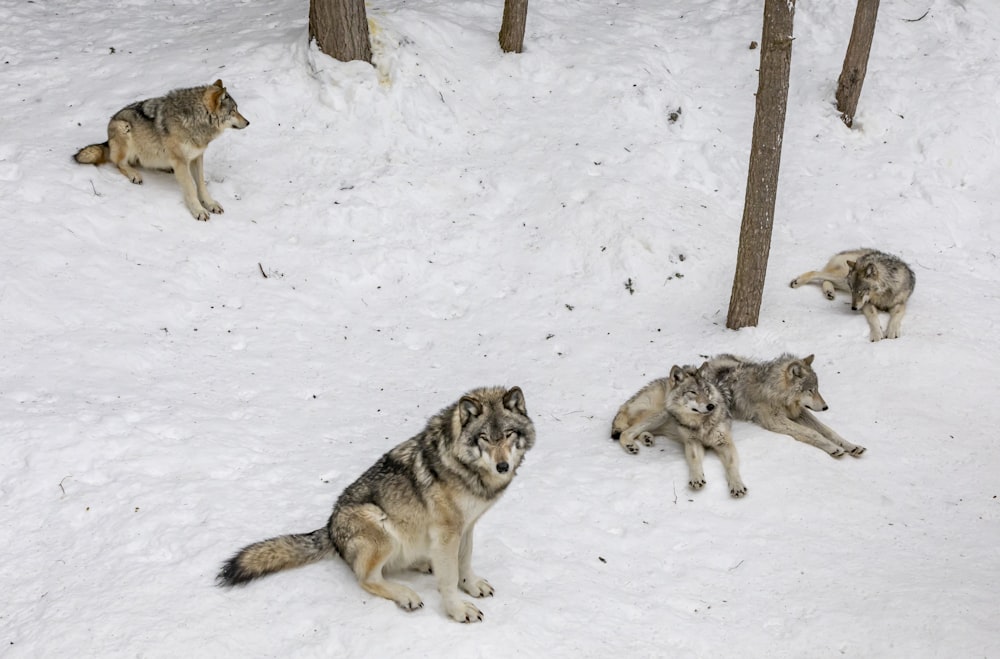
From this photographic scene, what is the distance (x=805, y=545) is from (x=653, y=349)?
3766mm

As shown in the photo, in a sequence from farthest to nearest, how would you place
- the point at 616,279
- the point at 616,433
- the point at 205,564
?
1. the point at 616,279
2. the point at 616,433
3. the point at 205,564

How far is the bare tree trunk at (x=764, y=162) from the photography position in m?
9.80

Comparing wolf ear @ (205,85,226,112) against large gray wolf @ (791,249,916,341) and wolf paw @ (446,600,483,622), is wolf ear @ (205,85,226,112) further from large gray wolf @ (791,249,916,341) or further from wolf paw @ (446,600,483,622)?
large gray wolf @ (791,249,916,341)

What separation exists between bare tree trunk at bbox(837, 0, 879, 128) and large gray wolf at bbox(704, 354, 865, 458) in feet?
23.9

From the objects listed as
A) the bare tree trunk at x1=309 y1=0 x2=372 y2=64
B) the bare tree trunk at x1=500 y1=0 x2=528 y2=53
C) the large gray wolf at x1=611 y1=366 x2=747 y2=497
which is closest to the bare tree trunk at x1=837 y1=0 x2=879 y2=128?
the bare tree trunk at x1=500 y1=0 x2=528 y2=53

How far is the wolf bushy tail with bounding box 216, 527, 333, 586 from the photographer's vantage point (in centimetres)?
627

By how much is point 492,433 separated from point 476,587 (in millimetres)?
1373

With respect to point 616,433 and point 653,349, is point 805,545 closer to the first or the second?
point 616,433

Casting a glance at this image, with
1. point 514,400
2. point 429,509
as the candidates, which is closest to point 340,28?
point 514,400

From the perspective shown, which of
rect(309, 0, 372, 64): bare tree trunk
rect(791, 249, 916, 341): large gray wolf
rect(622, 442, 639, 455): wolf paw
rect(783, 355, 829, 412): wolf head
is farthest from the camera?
rect(309, 0, 372, 64): bare tree trunk

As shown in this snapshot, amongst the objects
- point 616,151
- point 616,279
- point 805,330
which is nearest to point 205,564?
point 616,279

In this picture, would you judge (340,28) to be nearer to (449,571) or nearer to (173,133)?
(173,133)

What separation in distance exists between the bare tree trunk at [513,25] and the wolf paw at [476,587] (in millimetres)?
11152

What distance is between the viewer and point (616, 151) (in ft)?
44.8
